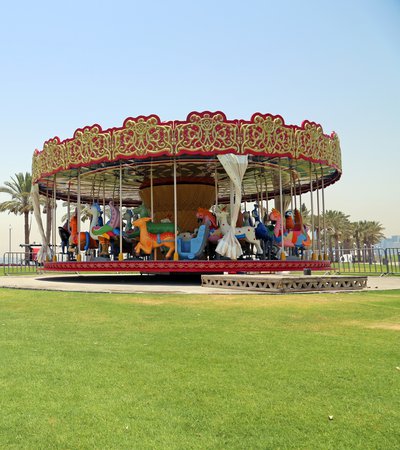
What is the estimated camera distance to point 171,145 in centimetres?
2470

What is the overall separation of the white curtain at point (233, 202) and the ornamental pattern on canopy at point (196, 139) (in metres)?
0.45

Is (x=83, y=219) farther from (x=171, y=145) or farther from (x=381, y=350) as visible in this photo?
(x=381, y=350)

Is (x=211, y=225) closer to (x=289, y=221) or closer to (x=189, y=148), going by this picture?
(x=189, y=148)

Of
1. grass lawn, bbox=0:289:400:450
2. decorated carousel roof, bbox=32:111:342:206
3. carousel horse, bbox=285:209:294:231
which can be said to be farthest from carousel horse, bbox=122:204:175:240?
grass lawn, bbox=0:289:400:450

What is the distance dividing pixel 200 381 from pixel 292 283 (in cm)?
1168

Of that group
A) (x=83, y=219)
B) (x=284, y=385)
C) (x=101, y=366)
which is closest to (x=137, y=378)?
(x=101, y=366)

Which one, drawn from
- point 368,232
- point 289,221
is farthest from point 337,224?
point 289,221

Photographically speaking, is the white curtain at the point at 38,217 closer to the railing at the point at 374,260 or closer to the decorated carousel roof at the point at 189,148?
the decorated carousel roof at the point at 189,148

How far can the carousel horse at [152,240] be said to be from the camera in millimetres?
25297

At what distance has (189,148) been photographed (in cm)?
2466

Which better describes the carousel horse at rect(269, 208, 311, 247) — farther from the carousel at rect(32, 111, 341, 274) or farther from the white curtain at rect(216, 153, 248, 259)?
the white curtain at rect(216, 153, 248, 259)

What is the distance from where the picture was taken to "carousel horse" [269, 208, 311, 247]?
27.0 m

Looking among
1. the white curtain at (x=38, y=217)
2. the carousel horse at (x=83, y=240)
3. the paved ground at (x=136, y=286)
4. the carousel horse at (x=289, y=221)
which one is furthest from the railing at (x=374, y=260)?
the white curtain at (x=38, y=217)

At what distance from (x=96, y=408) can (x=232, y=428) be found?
4.51ft
